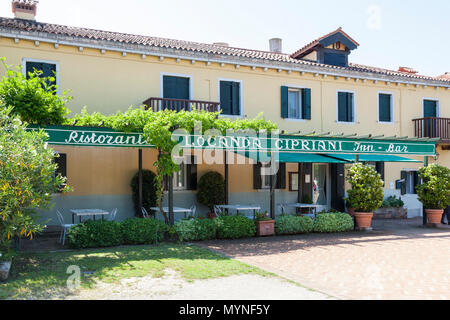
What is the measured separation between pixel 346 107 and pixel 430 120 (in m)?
4.14

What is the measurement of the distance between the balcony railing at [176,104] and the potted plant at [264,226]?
4443 millimetres

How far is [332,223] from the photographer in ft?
42.0

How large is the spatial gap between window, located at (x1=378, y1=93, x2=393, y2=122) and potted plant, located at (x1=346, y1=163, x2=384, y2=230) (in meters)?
6.72

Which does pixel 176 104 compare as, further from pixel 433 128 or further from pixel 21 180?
pixel 433 128

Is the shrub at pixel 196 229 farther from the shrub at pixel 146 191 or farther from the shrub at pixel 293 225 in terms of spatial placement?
the shrub at pixel 146 191

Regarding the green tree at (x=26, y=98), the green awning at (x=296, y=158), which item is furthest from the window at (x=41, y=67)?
the green awning at (x=296, y=158)

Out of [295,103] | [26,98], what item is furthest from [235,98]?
[26,98]

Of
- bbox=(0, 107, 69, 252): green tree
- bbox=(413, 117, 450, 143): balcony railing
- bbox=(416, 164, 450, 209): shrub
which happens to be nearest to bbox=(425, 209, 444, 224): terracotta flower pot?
bbox=(416, 164, 450, 209): shrub

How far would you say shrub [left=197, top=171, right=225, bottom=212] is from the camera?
14609mm

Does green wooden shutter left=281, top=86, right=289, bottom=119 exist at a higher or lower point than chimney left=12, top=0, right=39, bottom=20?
lower

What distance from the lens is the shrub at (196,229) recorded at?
10.7m

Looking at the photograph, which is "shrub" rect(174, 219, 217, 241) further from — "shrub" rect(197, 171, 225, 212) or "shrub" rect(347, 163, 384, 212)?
"shrub" rect(347, 163, 384, 212)

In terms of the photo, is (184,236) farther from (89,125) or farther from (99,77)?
(99,77)

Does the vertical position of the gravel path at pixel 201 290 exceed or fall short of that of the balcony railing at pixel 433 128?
it falls short
